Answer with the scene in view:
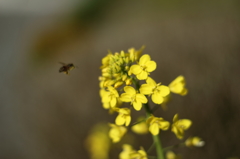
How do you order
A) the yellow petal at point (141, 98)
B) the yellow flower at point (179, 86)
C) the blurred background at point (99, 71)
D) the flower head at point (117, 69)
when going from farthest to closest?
the blurred background at point (99, 71) < the yellow flower at point (179, 86) < the flower head at point (117, 69) < the yellow petal at point (141, 98)

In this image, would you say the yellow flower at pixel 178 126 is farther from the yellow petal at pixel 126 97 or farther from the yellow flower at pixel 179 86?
the yellow petal at pixel 126 97

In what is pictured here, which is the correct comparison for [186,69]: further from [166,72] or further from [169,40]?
[169,40]

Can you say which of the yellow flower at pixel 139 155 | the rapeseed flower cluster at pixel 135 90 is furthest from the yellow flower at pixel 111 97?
the yellow flower at pixel 139 155

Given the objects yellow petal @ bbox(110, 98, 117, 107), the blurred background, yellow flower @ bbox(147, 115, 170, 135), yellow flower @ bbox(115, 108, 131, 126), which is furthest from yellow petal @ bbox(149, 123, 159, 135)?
the blurred background

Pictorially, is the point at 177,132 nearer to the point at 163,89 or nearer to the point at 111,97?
the point at 163,89

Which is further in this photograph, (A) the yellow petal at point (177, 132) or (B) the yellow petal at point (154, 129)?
(A) the yellow petal at point (177, 132)

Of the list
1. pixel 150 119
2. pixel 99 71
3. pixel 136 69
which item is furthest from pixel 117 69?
pixel 99 71

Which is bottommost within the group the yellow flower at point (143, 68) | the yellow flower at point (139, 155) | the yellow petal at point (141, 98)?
the yellow flower at point (139, 155)

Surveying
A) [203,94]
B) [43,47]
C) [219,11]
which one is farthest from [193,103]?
[43,47]
